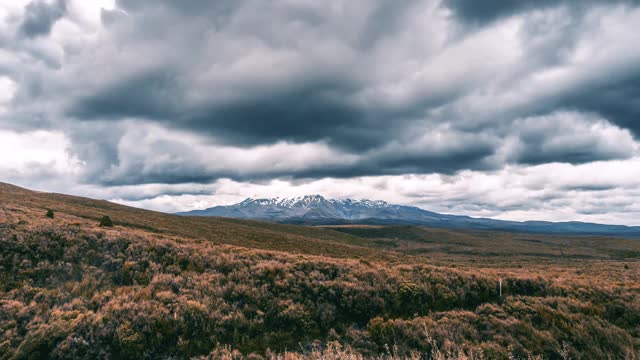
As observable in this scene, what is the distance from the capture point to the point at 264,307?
516 inches

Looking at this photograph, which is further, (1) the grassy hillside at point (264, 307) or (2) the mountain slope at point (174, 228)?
(2) the mountain slope at point (174, 228)

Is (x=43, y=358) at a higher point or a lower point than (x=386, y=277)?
lower

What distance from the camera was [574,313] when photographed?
14672 millimetres

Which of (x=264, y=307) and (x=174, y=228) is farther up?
(x=264, y=307)

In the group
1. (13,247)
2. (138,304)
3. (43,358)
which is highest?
(13,247)

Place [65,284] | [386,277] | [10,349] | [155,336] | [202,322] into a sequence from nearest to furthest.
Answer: [10,349], [155,336], [202,322], [65,284], [386,277]

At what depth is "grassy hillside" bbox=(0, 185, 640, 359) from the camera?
10633 mm

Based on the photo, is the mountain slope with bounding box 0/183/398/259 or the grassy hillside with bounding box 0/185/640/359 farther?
the mountain slope with bounding box 0/183/398/259

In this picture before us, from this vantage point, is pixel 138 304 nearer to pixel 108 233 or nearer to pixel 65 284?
pixel 65 284

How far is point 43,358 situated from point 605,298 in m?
22.9

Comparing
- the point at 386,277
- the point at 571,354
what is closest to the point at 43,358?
the point at 386,277

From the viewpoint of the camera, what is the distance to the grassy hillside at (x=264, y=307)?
34.9 feet

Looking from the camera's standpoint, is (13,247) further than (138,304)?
Yes

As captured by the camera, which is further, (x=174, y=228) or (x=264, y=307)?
(x=174, y=228)
